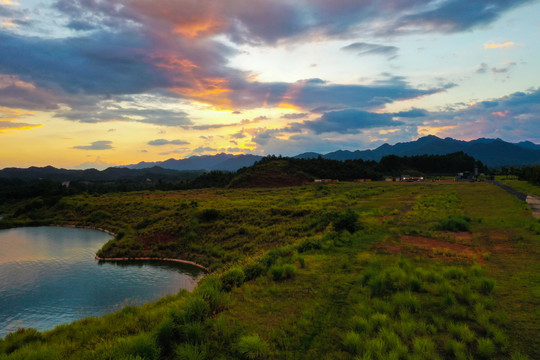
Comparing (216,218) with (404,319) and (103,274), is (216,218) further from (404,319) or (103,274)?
(404,319)

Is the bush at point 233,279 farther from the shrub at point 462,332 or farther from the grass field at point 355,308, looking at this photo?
the shrub at point 462,332

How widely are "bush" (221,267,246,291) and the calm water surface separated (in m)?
Answer: 10.3

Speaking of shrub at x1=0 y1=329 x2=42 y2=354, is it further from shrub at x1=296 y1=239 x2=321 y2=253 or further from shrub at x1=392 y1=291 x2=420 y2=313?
A: shrub at x1=392 y1=291 x2=420 y2=313

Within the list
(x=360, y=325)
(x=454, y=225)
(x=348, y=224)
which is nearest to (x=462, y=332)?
(x=360, y=325)

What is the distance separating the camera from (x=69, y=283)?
21953 mm

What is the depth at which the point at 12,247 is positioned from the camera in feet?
116

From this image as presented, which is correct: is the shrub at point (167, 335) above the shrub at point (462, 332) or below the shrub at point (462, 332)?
below

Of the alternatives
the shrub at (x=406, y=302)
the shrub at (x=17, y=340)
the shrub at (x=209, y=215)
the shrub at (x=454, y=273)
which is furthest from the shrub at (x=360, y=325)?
the shrub at (x=209, y=215)

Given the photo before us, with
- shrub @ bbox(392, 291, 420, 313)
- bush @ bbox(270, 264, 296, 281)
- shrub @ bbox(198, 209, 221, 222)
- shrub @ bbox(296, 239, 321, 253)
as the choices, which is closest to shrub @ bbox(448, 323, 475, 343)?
shrub @ bbox(392, 291, 420, 313)

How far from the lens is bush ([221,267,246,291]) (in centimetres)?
1015

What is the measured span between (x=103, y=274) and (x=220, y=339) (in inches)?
897

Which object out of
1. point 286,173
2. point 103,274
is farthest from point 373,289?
point 286,173

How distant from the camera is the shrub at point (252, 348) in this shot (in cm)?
576

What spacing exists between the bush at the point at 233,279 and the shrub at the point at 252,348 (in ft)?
13.5
